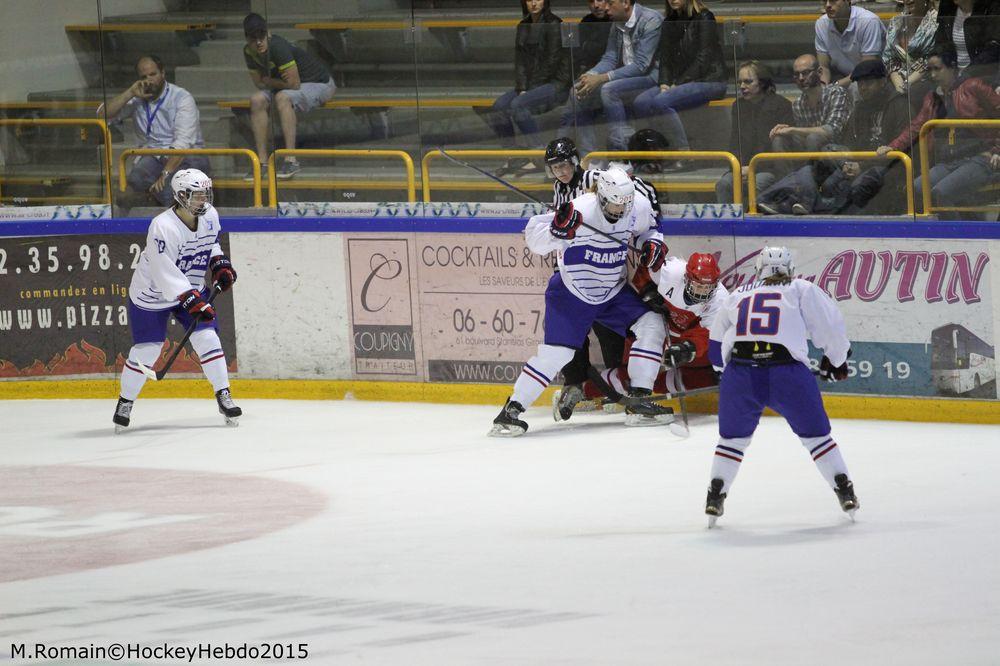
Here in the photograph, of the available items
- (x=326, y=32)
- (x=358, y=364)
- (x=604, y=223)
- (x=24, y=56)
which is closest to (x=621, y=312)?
(x=604, y=223)

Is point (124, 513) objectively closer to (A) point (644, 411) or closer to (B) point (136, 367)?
(B) point (136, 367)

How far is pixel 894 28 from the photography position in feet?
27.6

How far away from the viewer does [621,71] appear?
362 inches

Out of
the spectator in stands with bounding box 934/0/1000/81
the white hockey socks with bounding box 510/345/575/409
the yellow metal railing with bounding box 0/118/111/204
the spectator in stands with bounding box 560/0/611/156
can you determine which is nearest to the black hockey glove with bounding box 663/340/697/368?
the white hockey socks with bounding box 510/345/575/409

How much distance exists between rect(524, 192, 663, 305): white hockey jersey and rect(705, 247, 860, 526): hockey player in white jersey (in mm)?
2256

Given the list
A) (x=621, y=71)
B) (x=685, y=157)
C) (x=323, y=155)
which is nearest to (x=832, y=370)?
(x=685, y=157)

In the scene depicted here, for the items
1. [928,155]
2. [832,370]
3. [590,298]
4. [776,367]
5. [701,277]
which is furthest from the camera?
[590,298]

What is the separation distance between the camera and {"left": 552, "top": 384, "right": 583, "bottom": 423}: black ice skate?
8930 millimetres

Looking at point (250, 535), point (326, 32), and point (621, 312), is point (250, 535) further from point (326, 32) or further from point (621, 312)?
point (326, 32)

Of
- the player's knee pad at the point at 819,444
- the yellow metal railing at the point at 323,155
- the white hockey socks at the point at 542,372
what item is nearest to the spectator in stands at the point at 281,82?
the yellow metal railing at the point at 323,155

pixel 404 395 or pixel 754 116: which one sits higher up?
pixel 754 116

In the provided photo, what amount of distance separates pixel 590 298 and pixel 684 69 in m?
1.33

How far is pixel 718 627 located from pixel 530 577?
0.95 m

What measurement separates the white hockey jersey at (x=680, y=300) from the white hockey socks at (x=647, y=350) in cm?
10
